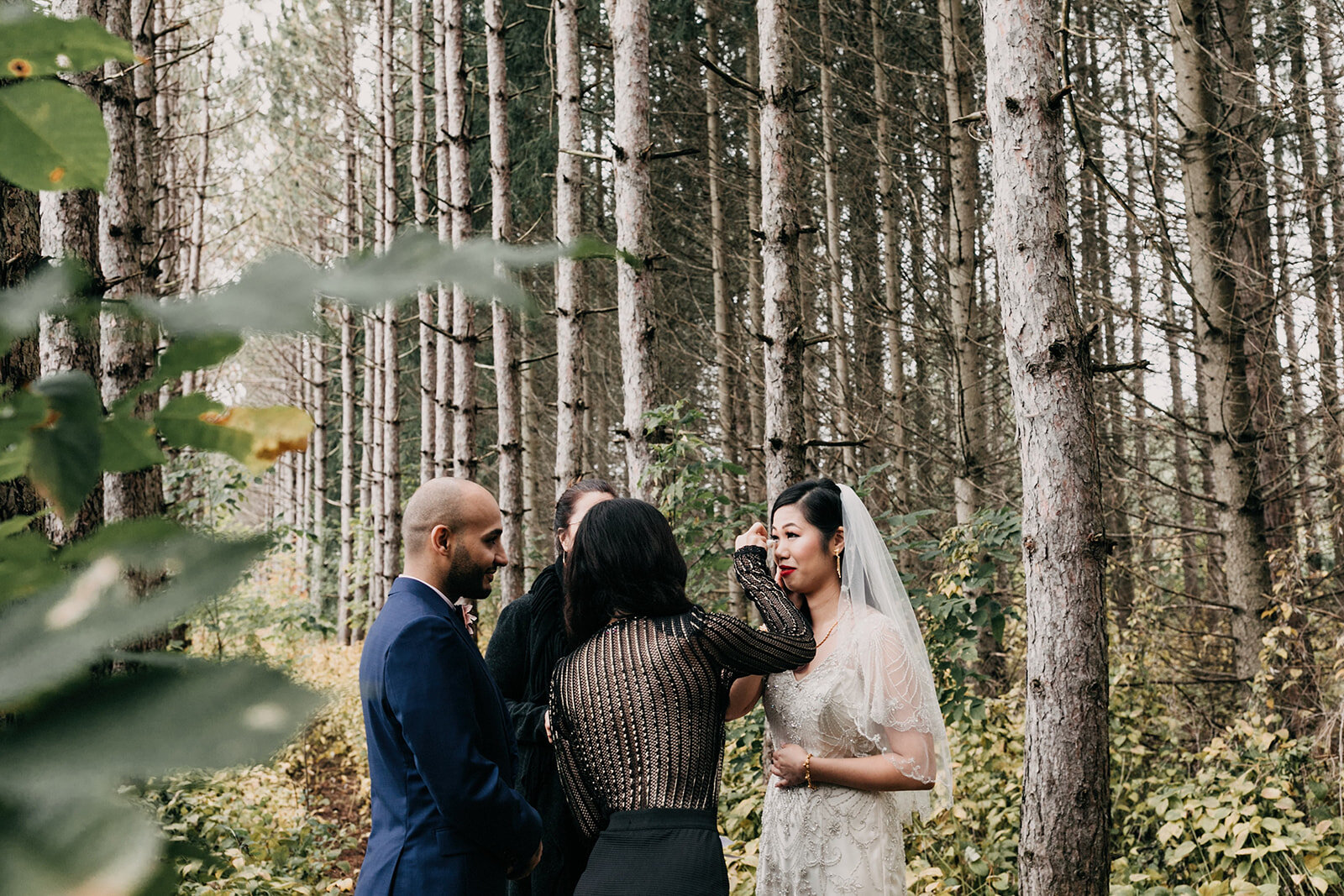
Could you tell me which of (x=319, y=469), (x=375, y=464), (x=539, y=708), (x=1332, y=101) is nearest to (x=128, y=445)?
(x=539, y=708)

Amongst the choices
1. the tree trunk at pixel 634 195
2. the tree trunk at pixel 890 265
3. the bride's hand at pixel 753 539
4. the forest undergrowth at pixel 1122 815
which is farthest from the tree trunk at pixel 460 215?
the bride's hand at pixel 753 539

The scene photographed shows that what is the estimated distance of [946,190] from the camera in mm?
10742

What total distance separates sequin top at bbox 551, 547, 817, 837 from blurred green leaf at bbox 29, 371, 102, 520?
239cm

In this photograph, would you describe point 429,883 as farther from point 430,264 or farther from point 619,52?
point 619,52

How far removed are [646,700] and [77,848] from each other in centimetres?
249

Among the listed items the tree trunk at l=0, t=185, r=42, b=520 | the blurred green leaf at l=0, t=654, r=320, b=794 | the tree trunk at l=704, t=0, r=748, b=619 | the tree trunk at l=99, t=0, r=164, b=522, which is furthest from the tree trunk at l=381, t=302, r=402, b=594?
the blurred green leaf at l=0, t=654, r=320, b=794

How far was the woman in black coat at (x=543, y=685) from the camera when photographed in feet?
9.84

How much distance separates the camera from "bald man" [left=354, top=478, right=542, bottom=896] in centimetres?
239

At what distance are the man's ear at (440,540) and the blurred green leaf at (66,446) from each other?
7.95 ft

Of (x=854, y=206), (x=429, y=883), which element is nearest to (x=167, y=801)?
(x=429, y=883)

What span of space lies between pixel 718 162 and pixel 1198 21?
7464mm

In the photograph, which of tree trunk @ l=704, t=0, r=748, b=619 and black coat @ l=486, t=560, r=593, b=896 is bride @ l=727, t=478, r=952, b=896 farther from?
tree trunk @ l=704, t=0, r=748, b=619

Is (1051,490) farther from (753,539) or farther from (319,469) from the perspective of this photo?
(319,469)

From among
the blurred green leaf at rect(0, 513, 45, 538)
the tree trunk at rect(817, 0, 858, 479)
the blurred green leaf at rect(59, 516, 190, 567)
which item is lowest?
the blurred green leaf at rect(59, 516, 190, 567)
